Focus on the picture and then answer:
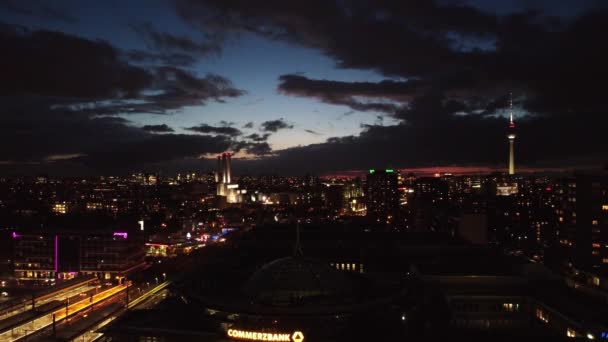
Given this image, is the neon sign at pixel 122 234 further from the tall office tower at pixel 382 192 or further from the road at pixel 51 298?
the tall office tower at pixel 382 192

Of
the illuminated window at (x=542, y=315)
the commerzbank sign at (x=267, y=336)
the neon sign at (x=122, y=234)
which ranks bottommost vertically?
the illuminated window at (x=542, y=315)

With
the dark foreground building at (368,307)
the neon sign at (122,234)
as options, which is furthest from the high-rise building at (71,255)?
the dark foreground building at (368,307)

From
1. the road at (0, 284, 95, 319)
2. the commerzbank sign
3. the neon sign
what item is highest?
the neon sign

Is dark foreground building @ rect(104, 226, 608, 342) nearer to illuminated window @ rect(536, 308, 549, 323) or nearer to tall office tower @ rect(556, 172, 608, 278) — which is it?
illuminated window @ rect(536, 308, 549, 323)

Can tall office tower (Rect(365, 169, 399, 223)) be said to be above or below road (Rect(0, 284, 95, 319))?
above

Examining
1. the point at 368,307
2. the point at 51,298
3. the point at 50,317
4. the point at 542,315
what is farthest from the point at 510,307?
the point at 51,298

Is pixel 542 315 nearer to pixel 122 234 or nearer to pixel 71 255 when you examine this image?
pixel 122 234

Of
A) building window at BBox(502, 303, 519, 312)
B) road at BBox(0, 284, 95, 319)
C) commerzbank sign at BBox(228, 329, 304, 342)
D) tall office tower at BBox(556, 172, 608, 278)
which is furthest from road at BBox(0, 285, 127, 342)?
tall office tower at BBox(556, 172, 608, 278)
